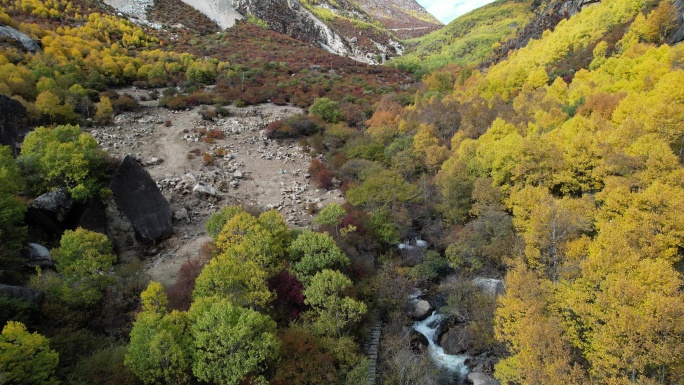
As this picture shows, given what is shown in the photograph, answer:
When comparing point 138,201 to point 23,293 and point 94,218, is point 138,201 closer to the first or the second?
point 94,218

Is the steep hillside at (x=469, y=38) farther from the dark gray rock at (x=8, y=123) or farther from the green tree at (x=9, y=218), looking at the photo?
the green tree at (x=9, y=218)

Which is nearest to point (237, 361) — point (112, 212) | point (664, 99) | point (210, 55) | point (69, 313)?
point (69, 313)

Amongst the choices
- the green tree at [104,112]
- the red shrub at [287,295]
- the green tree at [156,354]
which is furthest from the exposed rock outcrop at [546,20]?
the green tree at [156,354]

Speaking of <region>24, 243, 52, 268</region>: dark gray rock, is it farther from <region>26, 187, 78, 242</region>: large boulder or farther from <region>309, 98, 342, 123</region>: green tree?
<region>309, 98, 342, 123</region>: green tree

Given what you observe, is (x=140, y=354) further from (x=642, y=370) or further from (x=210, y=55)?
(x=210, y=55)

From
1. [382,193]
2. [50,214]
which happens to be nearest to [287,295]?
[382,193]

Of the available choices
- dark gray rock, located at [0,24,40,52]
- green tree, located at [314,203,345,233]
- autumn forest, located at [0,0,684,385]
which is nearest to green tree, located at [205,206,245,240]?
autumn forest, located at [0,0,684,385]
